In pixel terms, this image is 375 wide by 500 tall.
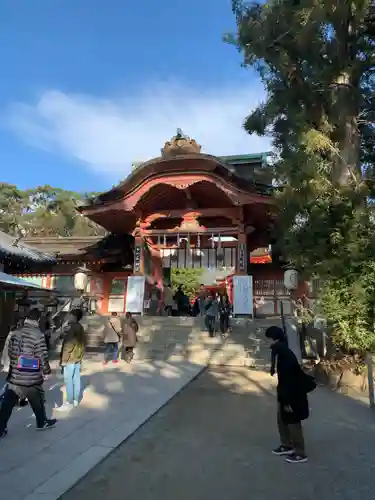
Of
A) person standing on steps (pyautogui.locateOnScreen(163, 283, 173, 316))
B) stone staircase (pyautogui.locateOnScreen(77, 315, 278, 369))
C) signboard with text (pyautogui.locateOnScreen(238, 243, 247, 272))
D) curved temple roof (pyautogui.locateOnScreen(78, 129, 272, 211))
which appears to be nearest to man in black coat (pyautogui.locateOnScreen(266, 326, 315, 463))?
stone staircase (pyautogui.locateOnScreen(77, 315, 278, 369))

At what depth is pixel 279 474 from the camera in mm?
4164

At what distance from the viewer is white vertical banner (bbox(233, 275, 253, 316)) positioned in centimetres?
1463

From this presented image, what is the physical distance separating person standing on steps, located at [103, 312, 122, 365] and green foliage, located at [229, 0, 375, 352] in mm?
4795

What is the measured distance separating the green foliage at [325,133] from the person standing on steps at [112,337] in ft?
15.7

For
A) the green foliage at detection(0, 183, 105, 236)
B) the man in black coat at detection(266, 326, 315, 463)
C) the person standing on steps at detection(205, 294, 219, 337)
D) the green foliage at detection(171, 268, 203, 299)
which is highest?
the green foliage at detection(0, 183, 105, 236)

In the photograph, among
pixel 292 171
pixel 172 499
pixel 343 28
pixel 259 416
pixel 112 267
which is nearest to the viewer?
pixel 172 499

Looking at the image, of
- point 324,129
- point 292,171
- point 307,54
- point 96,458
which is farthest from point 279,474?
point 307,54

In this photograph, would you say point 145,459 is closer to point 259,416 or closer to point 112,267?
point 259,416

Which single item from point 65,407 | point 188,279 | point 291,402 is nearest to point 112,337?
point 65,407

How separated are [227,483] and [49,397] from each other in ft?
14.2

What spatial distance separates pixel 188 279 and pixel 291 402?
110 ft

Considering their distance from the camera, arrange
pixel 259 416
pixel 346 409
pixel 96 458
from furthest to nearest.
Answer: pixel 346 409
pixel 259 416
pixel 96 458

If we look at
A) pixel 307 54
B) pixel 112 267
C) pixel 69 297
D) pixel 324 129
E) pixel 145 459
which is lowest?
pixel 145 459

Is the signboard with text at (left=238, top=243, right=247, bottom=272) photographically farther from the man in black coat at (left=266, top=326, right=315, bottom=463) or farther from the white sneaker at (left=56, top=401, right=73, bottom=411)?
the man in black coat at (left=266, top=326, right=315, bottom=463)
